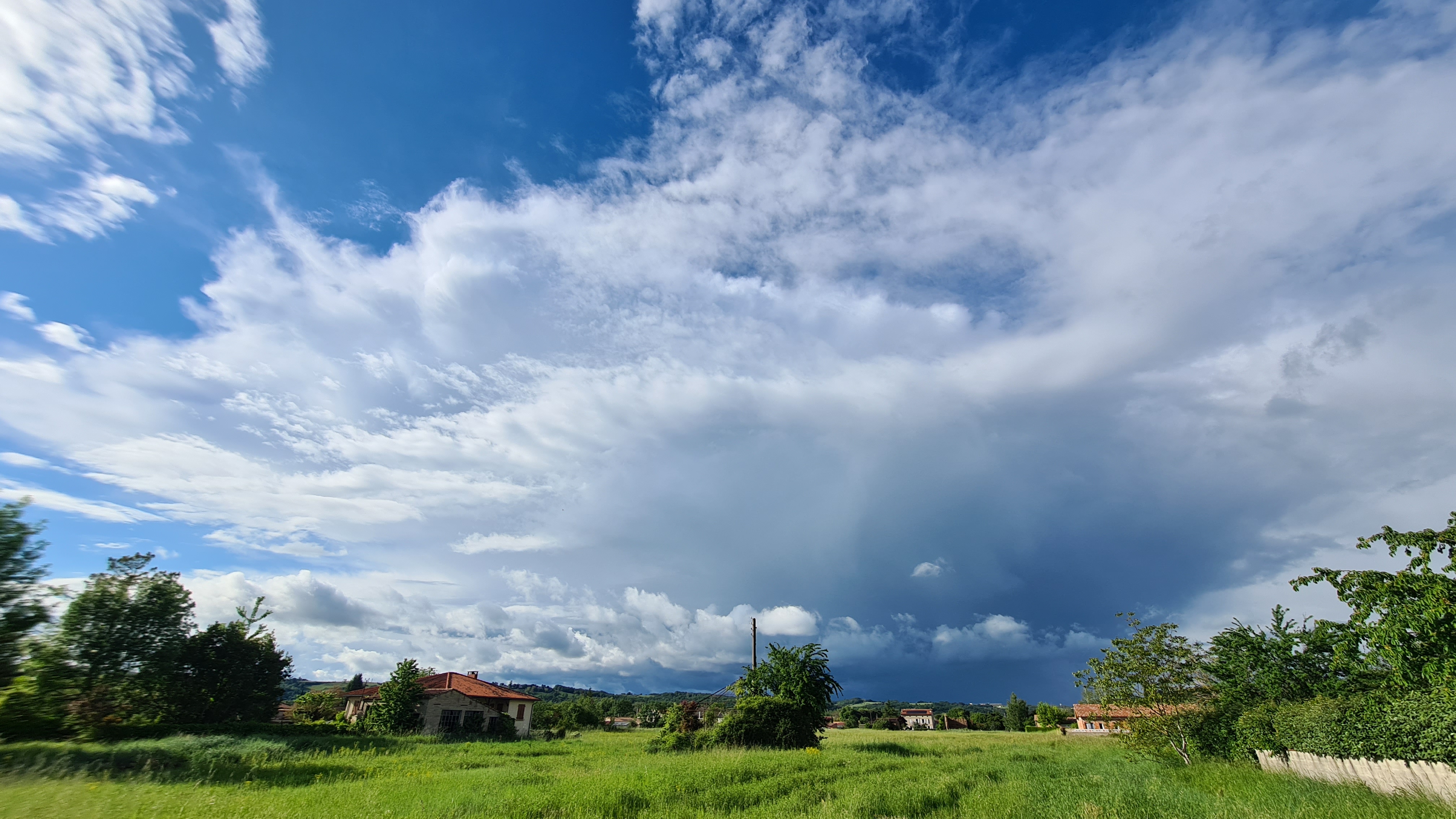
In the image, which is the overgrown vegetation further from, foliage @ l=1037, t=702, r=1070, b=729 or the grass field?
foliage @ l=1037, t=702, r=1070, b=729

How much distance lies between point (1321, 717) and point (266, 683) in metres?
52.5

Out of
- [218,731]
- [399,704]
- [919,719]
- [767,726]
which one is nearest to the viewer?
[218,731]

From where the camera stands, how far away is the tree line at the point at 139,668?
1024 inches

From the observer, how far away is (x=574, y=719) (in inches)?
2781

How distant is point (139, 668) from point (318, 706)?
2237cm

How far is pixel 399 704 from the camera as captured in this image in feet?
135

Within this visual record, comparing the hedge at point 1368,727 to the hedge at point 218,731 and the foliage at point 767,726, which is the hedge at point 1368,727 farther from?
the hedge at point 218,731

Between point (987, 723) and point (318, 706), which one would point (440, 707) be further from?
point (987, 723)

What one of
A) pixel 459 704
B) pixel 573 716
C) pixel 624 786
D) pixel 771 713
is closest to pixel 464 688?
pixel 459 704

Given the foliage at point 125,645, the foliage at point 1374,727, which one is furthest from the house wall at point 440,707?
the foliage at point 1374,727

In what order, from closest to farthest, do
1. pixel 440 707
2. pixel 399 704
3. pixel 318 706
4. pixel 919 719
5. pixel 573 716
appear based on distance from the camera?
pixel 399 704
pixel 440 707
pixel 318 706
pixel 573 716
pixel 919 719

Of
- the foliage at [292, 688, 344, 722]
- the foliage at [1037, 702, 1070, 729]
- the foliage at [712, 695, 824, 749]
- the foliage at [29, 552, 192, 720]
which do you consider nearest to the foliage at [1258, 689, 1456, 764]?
the foliage at [712, 695, 824, 749]

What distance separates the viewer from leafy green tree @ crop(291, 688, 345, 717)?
4966 centimetres

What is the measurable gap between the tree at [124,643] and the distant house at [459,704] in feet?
39.6
